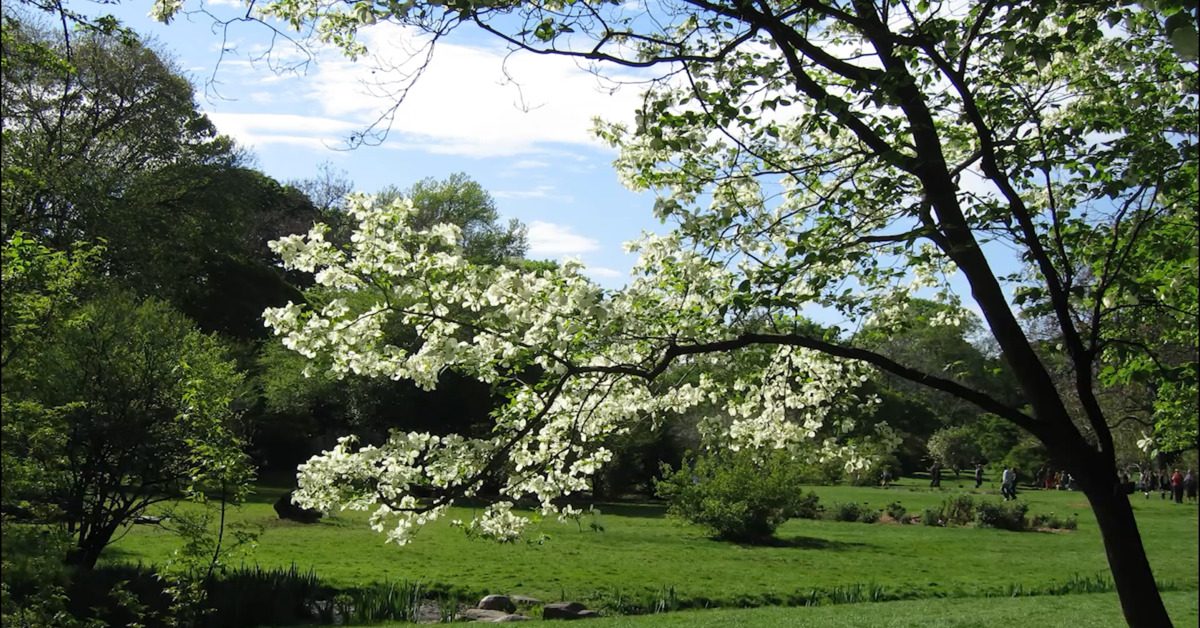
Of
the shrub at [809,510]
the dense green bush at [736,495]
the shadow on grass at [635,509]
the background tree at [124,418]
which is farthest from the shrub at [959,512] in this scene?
the background tree at [124,418]

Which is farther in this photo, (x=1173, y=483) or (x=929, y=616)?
(x=1173, y=483)

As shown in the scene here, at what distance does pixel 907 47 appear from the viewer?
571 centimetres

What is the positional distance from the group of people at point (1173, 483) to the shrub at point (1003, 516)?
15.5m

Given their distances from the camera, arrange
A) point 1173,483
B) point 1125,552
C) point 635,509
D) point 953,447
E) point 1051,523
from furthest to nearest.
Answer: point 953,447
point 1173,483
point 635,509
point 1051,523
point 1125,552

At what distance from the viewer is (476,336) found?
681 centimetres

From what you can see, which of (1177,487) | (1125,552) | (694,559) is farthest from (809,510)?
(1125,552)

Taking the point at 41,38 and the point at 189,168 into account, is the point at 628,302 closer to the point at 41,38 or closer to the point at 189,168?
the point at 41,38

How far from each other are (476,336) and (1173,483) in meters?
41.1

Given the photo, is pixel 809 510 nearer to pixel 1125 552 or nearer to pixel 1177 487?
pixel 1177 487

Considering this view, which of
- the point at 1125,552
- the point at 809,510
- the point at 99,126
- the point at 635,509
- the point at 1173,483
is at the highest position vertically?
the point at 99,126

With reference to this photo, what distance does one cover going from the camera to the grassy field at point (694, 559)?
15438mm

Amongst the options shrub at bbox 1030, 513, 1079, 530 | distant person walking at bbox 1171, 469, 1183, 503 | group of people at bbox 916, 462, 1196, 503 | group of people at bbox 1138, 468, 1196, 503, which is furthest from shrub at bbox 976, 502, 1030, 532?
group of people at bbox 1138, 468, 1196, 503

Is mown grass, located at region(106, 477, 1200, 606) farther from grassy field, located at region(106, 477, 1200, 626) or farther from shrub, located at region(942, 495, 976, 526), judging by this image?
shrub, located at region(942, 495, 976, 526)

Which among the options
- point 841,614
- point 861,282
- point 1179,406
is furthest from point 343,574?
point 1179,406
